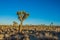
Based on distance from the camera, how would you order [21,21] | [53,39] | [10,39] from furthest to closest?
[21,21]
[10,39]
[53,39]

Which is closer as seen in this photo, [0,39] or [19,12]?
[0,39]

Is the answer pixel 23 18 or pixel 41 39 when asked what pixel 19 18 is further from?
pixel 41 39

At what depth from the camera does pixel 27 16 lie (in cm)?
4422

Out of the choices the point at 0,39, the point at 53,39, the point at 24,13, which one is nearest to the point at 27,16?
the point at 24,13

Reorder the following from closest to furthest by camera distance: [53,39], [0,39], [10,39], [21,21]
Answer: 1. [53,39]
2. [10,39]
3. [0,39]
4. [21,21]

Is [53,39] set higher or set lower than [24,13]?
lower

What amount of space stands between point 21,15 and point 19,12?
2.93 feet

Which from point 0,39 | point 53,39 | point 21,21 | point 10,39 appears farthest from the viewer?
point 21,21

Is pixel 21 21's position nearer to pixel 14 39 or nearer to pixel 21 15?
pixel 21 15

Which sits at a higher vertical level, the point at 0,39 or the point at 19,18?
the point at 19,18

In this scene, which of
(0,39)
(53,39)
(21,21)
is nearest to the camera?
(53,39)

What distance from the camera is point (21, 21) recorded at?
4259 centimetres

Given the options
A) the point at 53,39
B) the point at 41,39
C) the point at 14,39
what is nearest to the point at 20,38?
the point at 14,39

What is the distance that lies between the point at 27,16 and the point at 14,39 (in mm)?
22058
